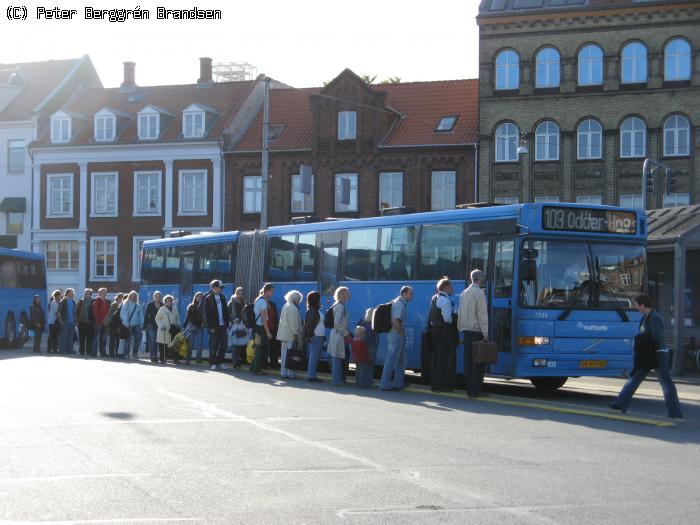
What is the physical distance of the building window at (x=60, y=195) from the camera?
60969 mm

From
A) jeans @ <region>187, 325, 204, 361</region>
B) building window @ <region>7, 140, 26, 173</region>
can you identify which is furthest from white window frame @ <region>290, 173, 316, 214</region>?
jeans @ <region>187, 325, 204, 361</region>

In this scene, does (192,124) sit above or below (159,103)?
below

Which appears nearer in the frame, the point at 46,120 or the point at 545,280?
the point at 545,280

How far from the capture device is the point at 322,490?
9.15 metres

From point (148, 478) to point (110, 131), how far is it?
173ft

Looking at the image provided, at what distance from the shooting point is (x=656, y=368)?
15461mm

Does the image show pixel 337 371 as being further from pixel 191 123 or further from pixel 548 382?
pixel 191 123

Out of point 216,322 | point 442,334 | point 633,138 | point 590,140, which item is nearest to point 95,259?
point 590,140

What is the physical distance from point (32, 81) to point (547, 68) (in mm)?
32696

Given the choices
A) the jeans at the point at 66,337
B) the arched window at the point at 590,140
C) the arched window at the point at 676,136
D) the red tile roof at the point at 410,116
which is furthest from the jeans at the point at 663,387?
the red tile roof at the point at 410,116

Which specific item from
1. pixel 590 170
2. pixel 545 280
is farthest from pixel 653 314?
pixel 590 170

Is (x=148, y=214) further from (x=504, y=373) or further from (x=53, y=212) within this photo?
(x=504, y=373)

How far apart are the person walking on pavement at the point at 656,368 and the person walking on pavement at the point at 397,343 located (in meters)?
4.53

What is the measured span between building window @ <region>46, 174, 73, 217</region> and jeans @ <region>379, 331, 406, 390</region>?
1739 inches
